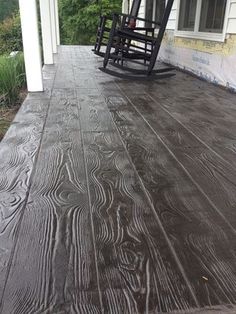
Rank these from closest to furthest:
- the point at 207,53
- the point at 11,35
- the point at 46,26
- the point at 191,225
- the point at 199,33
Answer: the point at 191,225 → the point at 207,53 → the point at 199,33 → the point at 46,26 → the point at 11,35

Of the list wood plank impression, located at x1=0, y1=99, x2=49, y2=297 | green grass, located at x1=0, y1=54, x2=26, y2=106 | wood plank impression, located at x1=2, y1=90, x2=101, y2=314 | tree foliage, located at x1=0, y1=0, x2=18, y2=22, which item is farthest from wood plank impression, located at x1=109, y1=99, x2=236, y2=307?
tree foliage, located at x1=0, y1=0, x2=18, y2=22

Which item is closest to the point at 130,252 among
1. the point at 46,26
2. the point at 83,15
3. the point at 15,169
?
the point at 15,169

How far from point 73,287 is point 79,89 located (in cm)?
330

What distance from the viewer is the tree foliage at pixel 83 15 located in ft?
51.9

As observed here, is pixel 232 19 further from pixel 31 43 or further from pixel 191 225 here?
pixel 191 225

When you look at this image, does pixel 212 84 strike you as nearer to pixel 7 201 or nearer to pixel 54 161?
pixel 54 161

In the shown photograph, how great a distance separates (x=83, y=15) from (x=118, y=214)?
54.5ft

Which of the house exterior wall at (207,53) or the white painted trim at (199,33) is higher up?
the white painted trim at (199,33)

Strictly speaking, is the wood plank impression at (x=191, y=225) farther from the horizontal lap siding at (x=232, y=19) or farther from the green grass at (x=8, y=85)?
the horizontal lap siding at (x=232, y=19)

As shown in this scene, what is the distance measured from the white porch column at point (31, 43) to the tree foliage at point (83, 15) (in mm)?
12877

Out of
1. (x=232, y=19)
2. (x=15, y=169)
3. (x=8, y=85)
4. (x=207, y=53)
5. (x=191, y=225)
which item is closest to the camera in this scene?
(x=191, y=225)

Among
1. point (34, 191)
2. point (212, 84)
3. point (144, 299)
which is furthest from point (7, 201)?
point (212, 84)

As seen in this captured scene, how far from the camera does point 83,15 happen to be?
1639cm

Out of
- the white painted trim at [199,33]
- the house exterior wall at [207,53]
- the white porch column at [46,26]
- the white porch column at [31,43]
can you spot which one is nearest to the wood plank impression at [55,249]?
the white porch column at [31,43]
